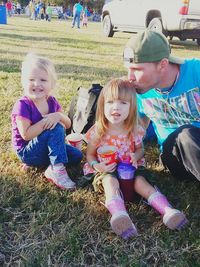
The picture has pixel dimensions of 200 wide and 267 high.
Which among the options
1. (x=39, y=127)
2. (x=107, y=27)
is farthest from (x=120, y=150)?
(x=107, y=27)

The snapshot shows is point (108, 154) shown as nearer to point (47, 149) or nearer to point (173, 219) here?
point (47, 149)

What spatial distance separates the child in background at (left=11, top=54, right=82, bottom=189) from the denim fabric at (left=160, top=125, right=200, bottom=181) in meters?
0.75

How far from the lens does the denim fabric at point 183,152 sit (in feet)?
8.71

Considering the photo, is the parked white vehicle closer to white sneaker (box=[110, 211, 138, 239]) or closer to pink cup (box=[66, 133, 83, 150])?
pink cup (box=[66, 133, 83, 150])

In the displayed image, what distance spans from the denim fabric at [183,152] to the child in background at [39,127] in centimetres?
75

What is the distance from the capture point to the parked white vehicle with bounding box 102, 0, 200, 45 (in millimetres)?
10633

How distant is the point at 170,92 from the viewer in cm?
303

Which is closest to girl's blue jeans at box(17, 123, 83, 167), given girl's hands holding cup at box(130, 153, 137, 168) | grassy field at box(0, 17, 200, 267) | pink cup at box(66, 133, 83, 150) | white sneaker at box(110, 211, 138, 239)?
grassy field at box(0, 17, 200, 267)

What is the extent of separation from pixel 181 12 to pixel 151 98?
8240 mm

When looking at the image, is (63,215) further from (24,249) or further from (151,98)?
(151,98)

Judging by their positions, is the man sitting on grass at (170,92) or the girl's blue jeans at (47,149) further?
the girl's blue jeans at (47,149)

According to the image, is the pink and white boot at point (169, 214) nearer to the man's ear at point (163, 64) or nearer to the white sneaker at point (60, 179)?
the white sneaker at point (60, 179)

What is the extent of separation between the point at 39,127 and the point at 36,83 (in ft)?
1.09

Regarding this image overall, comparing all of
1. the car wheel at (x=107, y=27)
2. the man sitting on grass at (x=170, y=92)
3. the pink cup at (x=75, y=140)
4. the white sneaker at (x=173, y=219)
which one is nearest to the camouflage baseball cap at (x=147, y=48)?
the man sitting on grass at (x=170, y=92)
